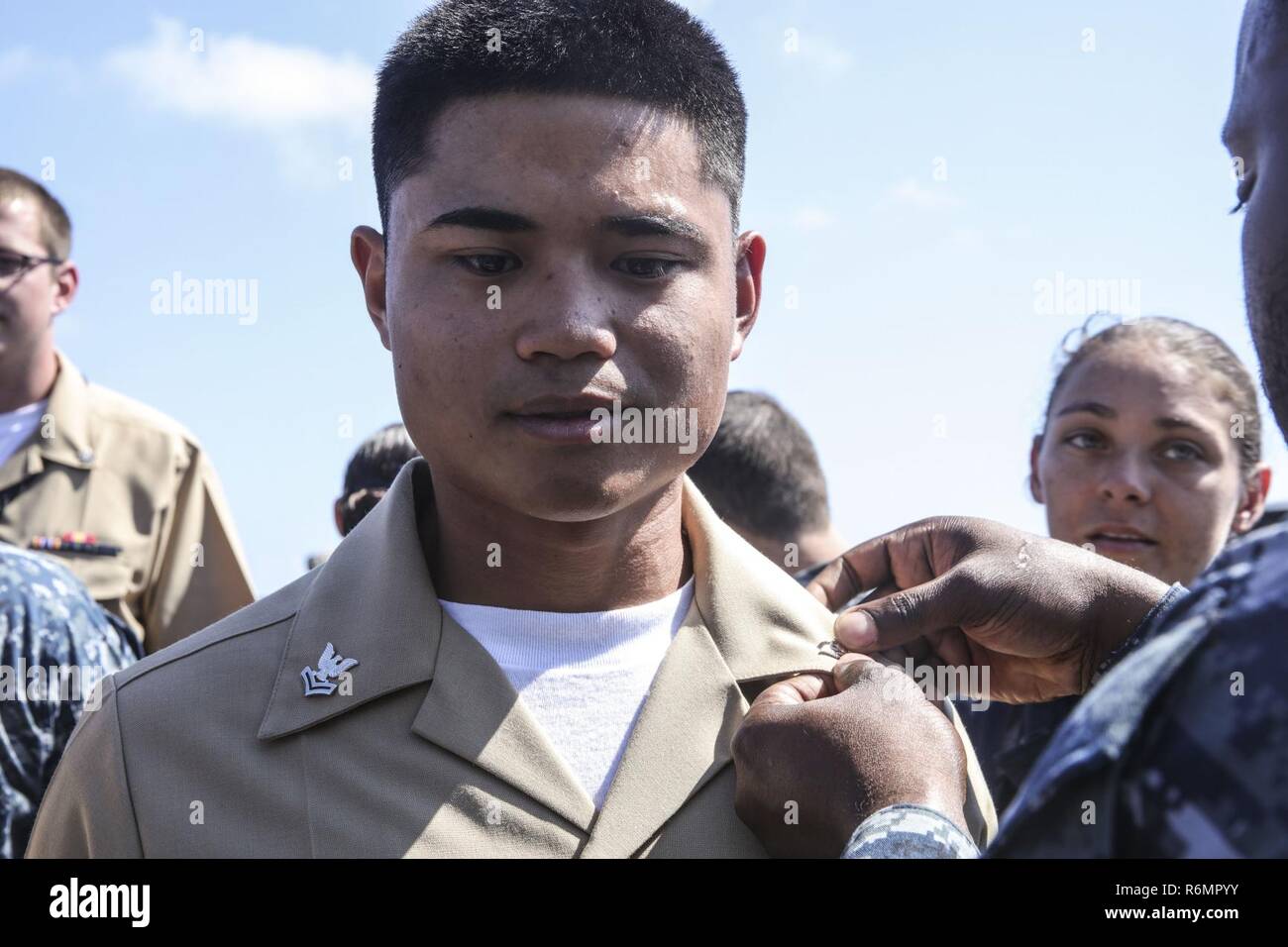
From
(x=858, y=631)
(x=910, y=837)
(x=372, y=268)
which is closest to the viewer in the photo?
(x=910, y=837)

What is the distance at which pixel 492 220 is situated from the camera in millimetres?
2334

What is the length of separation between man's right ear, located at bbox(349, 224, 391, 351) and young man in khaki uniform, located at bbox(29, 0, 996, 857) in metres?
0.09

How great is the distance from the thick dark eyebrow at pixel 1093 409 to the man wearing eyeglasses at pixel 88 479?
3249 mm

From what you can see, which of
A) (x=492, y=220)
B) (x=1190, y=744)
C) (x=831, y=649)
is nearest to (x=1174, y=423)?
(x=831, y=649)

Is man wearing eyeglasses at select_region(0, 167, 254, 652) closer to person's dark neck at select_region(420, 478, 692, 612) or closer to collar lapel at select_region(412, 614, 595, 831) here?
person's dark neck at select_region(420, 478, 692, 612)

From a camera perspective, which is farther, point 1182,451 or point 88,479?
point 88,479

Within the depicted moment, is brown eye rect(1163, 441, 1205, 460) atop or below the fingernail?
atop

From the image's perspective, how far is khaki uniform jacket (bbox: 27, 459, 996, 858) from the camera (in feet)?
7.11

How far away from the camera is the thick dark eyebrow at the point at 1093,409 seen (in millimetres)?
4496

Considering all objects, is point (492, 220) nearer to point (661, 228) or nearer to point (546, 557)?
point (661, 228)

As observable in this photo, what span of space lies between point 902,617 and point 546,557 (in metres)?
0.68

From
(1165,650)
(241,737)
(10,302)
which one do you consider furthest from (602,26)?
(10,302)

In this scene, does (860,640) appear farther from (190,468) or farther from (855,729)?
(190,468)

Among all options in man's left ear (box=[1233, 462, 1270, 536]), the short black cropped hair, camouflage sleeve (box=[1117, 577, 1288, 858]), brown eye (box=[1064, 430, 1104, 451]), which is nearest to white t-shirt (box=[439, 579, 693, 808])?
the short black cropped hair
